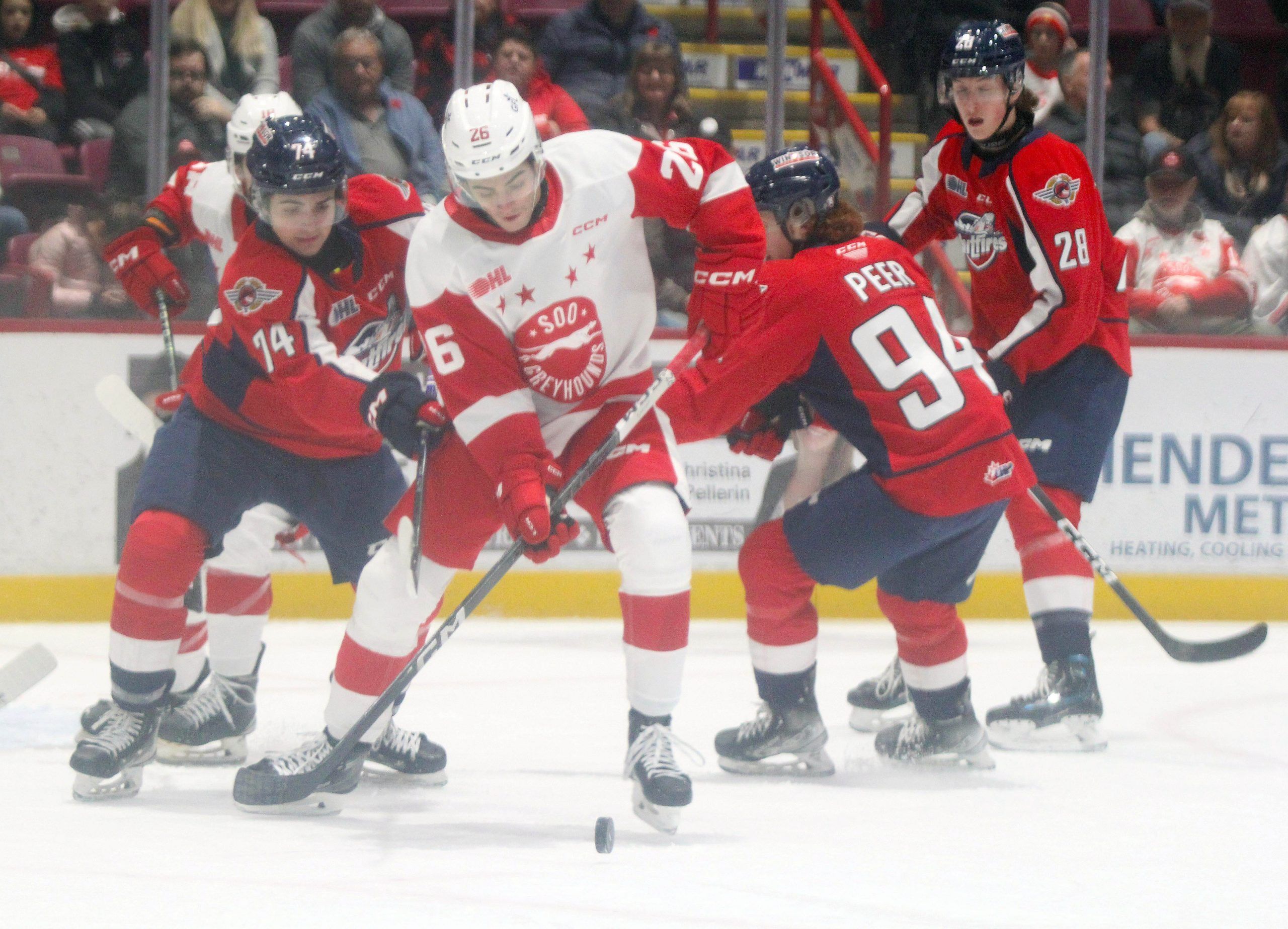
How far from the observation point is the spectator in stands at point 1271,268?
5090 mm

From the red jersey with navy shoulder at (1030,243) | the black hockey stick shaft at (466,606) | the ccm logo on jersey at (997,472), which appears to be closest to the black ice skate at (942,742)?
the ccm logo on jersey at (997,472)

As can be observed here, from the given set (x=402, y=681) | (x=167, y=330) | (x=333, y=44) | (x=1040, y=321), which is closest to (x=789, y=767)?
(x=402, y=681)

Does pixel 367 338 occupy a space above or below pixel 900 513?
above

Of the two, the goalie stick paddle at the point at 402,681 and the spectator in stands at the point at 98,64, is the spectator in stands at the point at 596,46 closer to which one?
the spectator in stands at the point at 98,64

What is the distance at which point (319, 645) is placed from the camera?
4.32 m

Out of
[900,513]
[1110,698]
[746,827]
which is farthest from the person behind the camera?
[1110,698]

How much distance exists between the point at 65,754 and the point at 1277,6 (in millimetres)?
5241

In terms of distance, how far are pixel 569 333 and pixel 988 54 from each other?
3.82 ft

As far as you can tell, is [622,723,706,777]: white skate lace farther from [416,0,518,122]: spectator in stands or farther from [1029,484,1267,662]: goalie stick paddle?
[416,0,518,122]: spectator in stands

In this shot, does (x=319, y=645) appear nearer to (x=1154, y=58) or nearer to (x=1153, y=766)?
(x=1153, y=766)

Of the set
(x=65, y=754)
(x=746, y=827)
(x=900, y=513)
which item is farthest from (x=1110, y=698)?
(x=65, y=754)

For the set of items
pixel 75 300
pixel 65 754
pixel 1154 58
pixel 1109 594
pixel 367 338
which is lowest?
pixel 1109 594

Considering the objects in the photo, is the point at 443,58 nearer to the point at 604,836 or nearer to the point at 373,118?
the point at 373,118

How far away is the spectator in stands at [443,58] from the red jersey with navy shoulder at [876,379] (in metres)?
2.52
